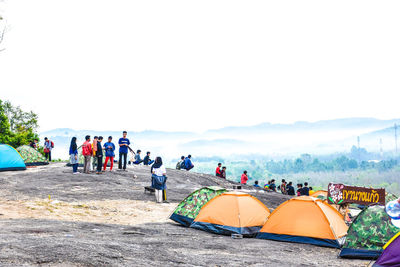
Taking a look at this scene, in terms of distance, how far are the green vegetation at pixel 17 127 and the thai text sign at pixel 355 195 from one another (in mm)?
41336

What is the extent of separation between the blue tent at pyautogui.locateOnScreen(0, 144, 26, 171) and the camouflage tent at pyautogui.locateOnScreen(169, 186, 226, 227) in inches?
611

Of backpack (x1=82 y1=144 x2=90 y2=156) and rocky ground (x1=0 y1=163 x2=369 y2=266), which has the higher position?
backpack (x1=82 y1=144 x2=90 y2=156)

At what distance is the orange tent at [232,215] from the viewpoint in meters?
15.8

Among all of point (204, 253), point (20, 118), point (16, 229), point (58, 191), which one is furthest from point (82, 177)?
point (20, 118)

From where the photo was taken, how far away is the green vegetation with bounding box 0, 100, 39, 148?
4912cm

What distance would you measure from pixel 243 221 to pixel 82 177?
13.6m

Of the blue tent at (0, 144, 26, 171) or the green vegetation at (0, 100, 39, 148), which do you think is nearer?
the blue tent at (0, 144, 26, 171)

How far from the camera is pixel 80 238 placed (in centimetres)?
1241

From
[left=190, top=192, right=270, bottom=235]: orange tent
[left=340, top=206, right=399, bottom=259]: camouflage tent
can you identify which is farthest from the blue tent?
[left=340, top=206, right=399, bottom=259]: camouflage tent

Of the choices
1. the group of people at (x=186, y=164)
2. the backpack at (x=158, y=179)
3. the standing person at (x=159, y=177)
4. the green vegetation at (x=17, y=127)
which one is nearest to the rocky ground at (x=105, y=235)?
the standing person at (x=159, y=177)

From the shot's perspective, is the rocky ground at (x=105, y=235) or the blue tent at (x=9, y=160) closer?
the rocky ground at (x=105, y=235)

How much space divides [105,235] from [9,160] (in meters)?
17.6

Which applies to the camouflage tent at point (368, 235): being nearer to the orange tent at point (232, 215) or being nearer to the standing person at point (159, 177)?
the orange tent at point (232, 215)

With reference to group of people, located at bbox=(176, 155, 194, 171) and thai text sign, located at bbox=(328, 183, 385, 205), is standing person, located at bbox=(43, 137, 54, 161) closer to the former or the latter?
group of people, located at bbox=(176, 155, 194, 171)
